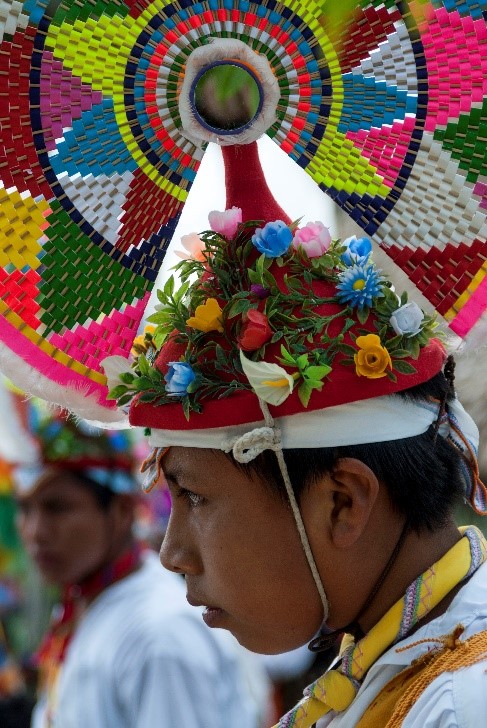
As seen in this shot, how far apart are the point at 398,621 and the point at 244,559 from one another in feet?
0.98

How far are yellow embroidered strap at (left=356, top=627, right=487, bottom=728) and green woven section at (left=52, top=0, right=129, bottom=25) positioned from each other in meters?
1.25

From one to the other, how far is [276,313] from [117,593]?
1.98 meters

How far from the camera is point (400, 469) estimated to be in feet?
A: 5.86

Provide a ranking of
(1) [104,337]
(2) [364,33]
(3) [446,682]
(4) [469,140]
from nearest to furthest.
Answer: (3) [446,682]
(2) [364,33]
(4) [469,140]
(1) [104,337]

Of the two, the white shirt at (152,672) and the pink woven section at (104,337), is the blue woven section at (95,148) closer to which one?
the pink woven section at (104,337)

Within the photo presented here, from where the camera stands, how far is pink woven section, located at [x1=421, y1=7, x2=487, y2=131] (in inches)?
71.4

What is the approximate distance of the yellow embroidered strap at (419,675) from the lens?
154 cm

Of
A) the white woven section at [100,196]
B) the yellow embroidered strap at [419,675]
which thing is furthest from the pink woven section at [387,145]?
the yellow embroidered strap at [419,675]

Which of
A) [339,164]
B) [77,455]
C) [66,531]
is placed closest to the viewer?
[339,164]

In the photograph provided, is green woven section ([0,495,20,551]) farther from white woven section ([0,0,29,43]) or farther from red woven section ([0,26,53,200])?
white woven section ([0,0,29,43])

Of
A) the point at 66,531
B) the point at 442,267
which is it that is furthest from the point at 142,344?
the point at 66,531

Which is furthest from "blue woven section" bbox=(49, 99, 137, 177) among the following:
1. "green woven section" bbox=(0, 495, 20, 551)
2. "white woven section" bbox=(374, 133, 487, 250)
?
"green woven section" bbox=(0, 495, 20, 551)

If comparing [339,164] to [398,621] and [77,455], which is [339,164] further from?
[77,455]

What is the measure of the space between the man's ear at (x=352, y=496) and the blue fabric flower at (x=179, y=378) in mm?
316
